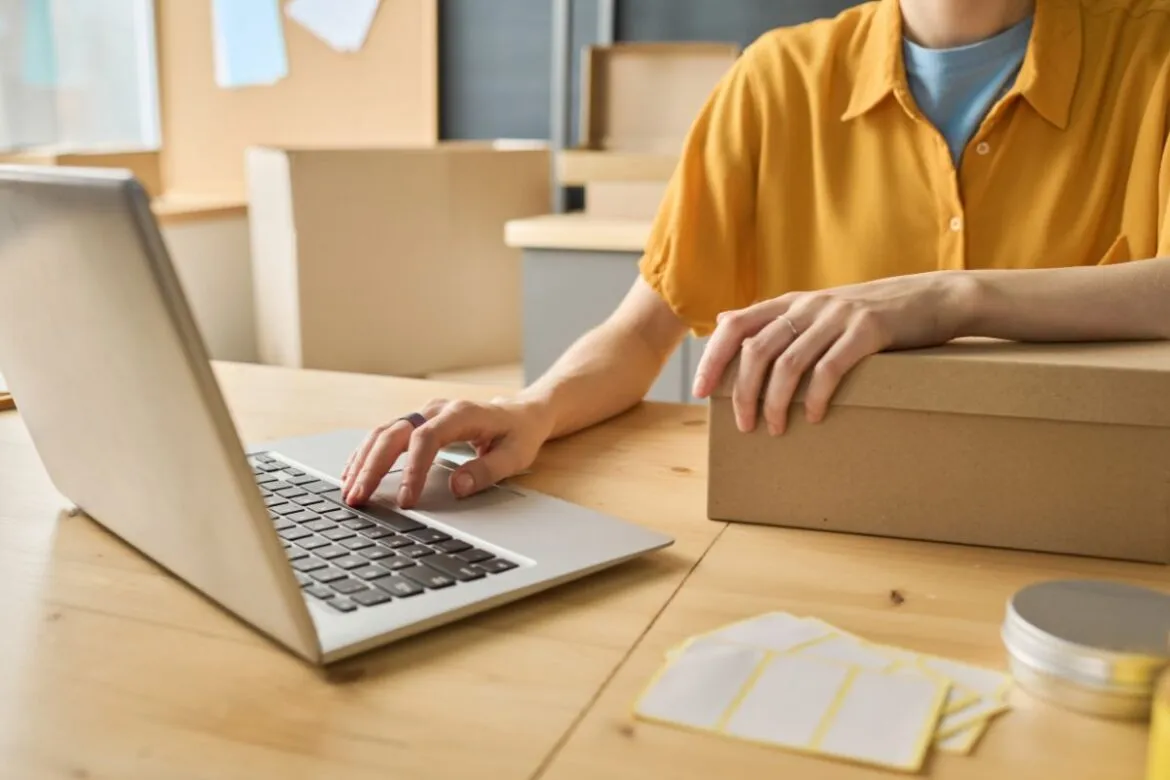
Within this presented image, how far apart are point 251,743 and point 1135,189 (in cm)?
95

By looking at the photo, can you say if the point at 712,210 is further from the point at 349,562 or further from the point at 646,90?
the point at 646,90

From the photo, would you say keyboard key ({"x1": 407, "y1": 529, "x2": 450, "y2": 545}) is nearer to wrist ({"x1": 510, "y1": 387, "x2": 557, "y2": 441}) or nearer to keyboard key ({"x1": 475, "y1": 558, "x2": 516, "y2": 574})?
keyboard key ({"x1": 475, "y1": 558, "x2": 516, "y2": 574})

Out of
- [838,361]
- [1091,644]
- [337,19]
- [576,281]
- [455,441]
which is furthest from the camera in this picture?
[337,19]

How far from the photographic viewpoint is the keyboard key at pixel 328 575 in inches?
23.7

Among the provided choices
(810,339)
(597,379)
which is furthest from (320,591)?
(597,379)

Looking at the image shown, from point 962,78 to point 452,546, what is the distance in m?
0.75

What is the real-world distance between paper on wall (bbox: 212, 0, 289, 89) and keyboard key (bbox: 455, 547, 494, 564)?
2.00 metres

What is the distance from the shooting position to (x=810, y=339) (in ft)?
2.37

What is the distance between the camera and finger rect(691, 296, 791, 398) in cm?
74

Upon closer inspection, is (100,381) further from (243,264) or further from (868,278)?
(243,264)

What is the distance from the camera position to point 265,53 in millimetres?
2422

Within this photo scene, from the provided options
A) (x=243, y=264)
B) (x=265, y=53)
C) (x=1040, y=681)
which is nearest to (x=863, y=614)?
(x=1040, y=681)

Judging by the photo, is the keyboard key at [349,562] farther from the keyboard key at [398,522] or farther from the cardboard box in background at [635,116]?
the cardboard box in background at [635,116]

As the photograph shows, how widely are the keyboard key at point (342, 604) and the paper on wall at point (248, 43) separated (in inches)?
81.1
